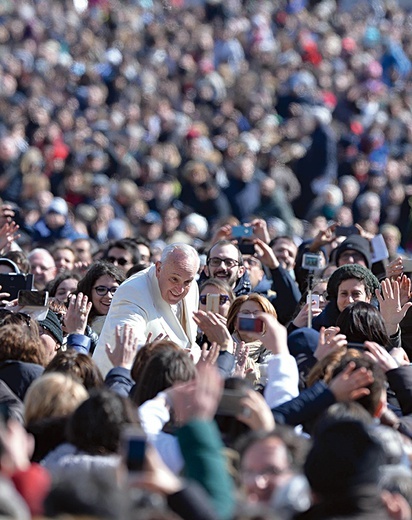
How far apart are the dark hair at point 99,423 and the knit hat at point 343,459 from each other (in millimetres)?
797

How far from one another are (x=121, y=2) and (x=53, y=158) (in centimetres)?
936

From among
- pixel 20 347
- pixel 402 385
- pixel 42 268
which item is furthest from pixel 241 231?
pixel 402 385

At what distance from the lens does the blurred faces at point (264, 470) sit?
203 inches

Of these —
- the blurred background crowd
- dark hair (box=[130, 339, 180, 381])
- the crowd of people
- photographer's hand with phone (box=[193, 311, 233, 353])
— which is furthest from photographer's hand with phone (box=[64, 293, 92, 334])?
the blurred background crowd

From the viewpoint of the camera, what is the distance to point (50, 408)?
19.8ft

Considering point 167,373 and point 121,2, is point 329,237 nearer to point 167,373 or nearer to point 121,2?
point 167,373

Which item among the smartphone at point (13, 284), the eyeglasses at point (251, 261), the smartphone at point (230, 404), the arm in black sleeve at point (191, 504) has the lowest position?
the eyeglasses at point (251, 261)

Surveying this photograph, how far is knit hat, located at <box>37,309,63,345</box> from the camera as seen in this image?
8688 millimetres

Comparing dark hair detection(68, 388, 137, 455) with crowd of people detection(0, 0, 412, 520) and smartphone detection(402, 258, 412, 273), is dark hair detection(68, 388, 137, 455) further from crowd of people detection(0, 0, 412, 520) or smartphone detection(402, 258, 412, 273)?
smartphone detection(402, 258, 412, 273)

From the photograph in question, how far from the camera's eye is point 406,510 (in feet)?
16.9

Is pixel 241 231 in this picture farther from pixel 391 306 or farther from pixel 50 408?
pixel 50 408

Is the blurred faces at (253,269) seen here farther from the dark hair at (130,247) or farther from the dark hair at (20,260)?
the dark hair at (20,260)

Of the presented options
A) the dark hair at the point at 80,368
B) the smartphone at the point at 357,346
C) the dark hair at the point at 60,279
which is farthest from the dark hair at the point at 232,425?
the dark hair at the point at 60,279

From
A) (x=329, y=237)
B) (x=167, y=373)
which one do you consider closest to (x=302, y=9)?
(x=329, y=237)
